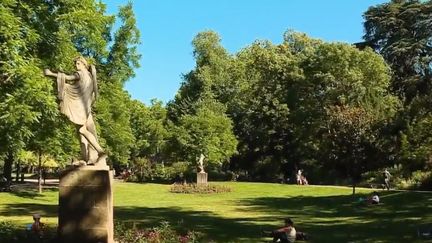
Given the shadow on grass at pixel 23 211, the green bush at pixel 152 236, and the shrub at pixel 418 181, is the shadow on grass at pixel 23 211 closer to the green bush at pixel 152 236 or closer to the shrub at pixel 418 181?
the green bush at pixel 152 236

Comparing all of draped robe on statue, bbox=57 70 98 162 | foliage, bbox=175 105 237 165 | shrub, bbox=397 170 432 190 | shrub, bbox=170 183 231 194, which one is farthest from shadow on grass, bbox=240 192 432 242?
foliage, bbox=175 105 237 165

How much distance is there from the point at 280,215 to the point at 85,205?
1459cm

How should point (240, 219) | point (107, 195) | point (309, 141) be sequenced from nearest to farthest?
1. point (107, 195)
2. point (240, 219)
3. point (309, 141)

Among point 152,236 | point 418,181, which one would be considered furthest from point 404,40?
point 152,236

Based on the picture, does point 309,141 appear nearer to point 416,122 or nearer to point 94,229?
point 416,122

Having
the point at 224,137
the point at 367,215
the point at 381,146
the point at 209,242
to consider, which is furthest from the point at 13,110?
the point at 224,137

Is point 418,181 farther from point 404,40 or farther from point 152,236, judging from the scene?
point 404,40

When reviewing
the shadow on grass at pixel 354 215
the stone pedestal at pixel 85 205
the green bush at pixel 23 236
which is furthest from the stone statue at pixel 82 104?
the shadow on grass at pixel 354 215

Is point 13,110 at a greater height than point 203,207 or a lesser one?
greater

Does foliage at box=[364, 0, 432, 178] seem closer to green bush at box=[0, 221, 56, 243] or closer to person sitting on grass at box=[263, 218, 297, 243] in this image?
person sitting on grass at box=[263, 218, 297, 243]

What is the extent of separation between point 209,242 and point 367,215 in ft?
37.0

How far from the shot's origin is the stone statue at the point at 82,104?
37.3ft

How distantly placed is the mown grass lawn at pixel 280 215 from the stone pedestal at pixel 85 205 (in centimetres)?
527

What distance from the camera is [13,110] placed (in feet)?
55.6
